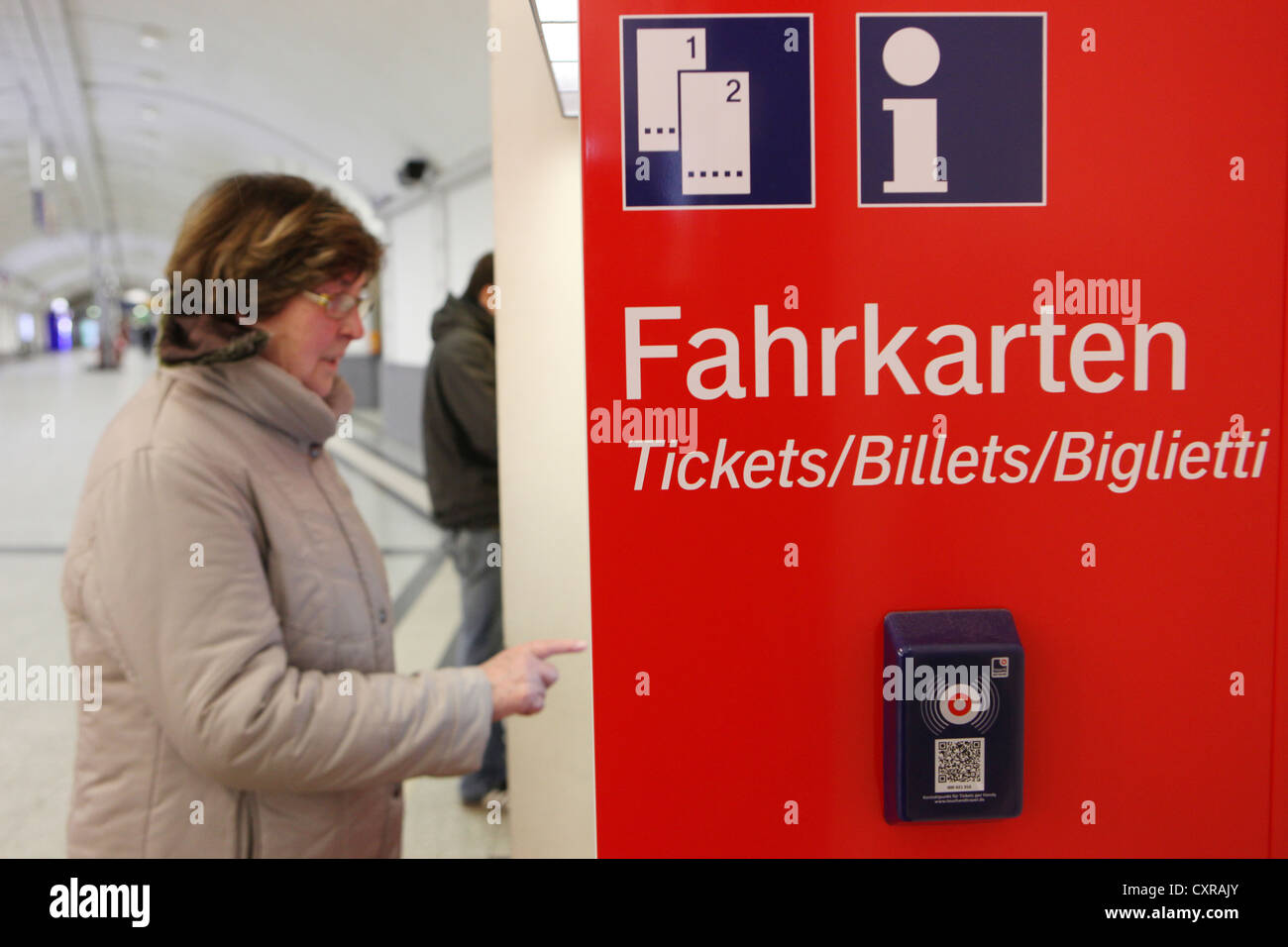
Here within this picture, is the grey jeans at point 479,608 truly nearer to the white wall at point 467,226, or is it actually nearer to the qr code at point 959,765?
the qr code at point 959,765

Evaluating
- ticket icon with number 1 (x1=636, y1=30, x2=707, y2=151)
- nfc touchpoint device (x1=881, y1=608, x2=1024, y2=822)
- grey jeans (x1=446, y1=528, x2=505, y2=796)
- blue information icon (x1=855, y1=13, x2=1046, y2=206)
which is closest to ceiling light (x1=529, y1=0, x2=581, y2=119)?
ticket icon with number 1 (x1=636, y1=30, x2=707, y2=151)

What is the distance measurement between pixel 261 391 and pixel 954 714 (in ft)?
3.29

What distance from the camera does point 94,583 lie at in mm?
1294

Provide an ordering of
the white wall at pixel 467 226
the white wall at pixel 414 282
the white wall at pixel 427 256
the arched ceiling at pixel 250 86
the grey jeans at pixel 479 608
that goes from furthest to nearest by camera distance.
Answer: the white wall at pixel 414 282 → the white wall at pixel 427 256 → the white wall at pixel 467 226 → the arched ceiling at pixel 250 86 → the grey jeans at pixel 479 608

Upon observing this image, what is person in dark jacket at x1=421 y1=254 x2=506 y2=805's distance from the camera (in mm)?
3430

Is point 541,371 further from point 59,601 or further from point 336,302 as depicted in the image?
point 59,601

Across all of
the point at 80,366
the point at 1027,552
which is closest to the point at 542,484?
the point at 1027,552

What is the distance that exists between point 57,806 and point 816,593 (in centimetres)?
348

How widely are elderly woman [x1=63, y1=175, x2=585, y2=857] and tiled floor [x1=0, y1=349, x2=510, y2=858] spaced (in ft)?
6.75

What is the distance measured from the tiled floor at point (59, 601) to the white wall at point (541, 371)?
168cm

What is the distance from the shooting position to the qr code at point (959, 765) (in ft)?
3.50

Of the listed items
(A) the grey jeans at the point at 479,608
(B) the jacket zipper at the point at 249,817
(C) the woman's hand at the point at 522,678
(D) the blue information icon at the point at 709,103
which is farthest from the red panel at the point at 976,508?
(A) the grey jeans at the point at 479,608

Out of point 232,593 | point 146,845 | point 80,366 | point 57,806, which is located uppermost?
point 80,366
